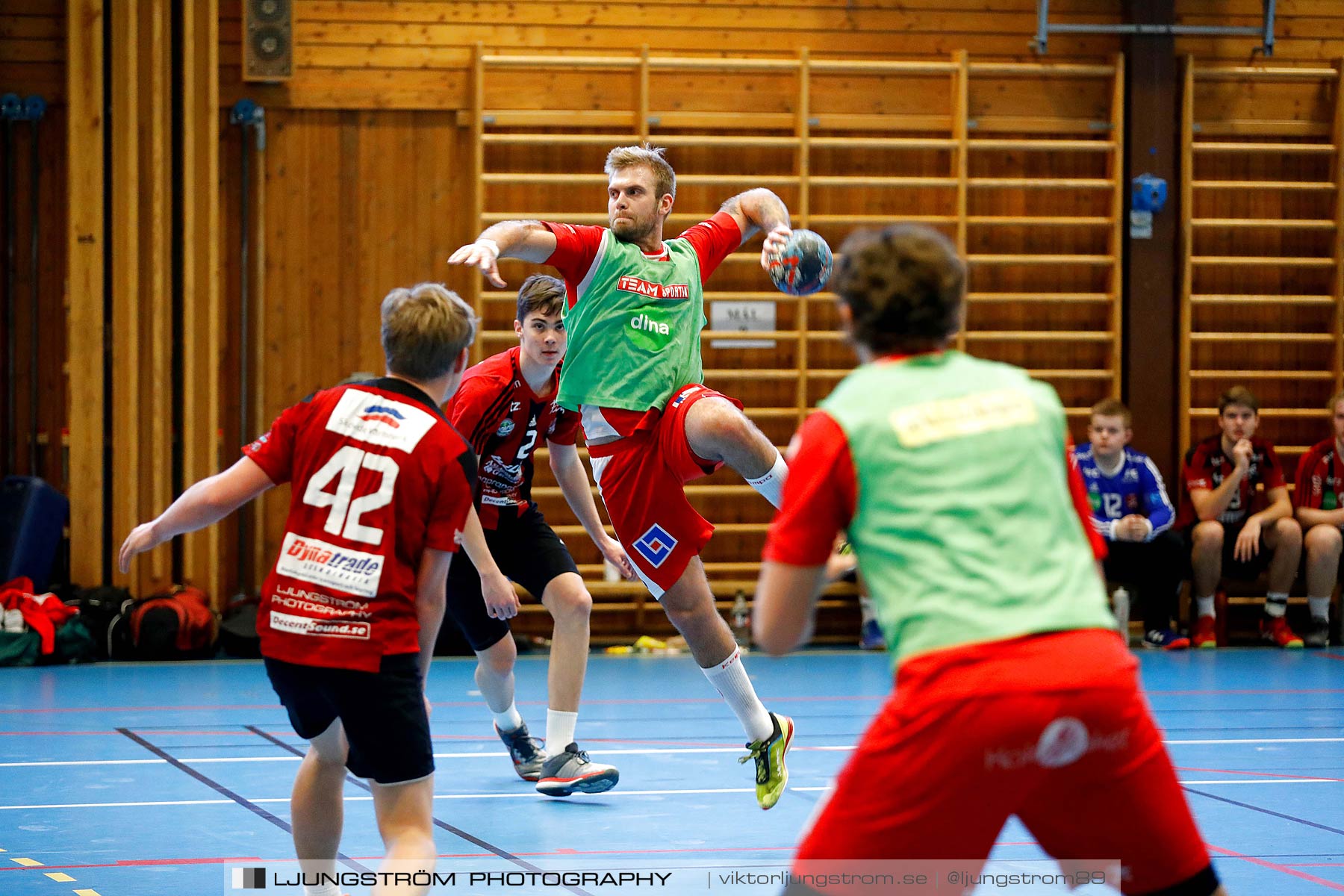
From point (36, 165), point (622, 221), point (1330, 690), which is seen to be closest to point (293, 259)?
point (36, 165)

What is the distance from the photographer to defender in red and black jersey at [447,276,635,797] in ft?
17.4

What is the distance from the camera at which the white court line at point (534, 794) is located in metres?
5.12

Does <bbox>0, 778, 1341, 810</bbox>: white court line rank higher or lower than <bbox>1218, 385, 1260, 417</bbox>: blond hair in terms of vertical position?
lower

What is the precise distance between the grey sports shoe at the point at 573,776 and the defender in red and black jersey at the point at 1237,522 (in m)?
6.02

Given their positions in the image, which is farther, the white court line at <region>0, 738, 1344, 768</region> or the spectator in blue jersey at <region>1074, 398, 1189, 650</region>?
the spectator in blue jersey at <region>1074, 398, 1189, 650</region>

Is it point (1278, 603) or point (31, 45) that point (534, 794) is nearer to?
point (1278, 603)

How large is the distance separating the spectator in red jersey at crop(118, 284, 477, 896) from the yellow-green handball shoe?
1909 millimetres

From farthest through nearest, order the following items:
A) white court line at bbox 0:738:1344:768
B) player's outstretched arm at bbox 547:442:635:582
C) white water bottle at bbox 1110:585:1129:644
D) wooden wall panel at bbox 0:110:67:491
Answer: wooden wall panel at bbox 0:110:67:491
white water bottle at bbox 1110:585:1129:644
white court line at bbox 0:738:1344:768
player's outstretched arm at bbox 547:442:635:582

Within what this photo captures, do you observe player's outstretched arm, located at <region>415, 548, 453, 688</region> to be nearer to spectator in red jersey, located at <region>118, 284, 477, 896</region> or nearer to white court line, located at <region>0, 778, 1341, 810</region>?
spectator in red jersey, located at <region>118, 284, 477, 896</region>

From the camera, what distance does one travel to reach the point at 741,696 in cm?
A: 488

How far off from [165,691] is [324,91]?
4.34m

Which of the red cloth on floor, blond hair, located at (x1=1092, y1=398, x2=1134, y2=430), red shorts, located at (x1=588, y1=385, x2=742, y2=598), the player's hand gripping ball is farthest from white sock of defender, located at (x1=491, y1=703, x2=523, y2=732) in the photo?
blond hair, located at (x1=1092, y1=398, x2=1134, y2=430)

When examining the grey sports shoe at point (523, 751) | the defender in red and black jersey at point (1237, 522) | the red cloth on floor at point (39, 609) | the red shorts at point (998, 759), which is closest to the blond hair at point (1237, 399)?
the defender in red and black jersey at point (1237, 522)

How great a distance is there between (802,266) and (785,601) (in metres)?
2.88
